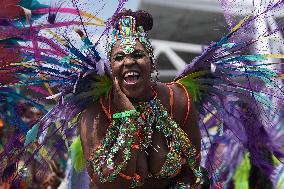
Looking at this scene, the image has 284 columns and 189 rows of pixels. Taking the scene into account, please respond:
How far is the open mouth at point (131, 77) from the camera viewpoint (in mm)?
3080

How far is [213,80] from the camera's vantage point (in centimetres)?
347

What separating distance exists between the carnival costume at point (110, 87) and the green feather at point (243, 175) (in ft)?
5.52

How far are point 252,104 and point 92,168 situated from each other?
1.02 metres

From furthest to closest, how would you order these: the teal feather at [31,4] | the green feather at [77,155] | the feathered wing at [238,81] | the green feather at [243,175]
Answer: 1. the green feather at [243,175]
2. the teal feather at [31,4]
3. the green feather at [77,155]
4. the feathered wing at [238,81]

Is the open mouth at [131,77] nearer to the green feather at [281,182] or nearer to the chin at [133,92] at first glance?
the chin at [133,92]

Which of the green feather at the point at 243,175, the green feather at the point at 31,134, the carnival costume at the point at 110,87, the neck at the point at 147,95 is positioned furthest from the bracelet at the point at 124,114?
the green feather at the point at 243,175

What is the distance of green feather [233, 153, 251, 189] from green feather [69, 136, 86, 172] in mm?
2079

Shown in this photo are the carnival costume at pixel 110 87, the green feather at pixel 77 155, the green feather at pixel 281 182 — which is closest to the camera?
the carnival costume at pixel 110 87

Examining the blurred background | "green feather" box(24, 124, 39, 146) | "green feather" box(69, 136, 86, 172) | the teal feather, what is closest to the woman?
"green feather" box(24, 124, 39, 146)

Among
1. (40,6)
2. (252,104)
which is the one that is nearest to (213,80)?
(252,104)

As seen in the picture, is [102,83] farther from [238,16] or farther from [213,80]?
[238,16]

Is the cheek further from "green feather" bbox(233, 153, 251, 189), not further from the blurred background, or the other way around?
the blurred background

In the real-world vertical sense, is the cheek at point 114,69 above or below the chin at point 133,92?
above

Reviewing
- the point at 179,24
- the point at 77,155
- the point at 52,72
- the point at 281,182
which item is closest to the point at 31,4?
the point at 52,72
